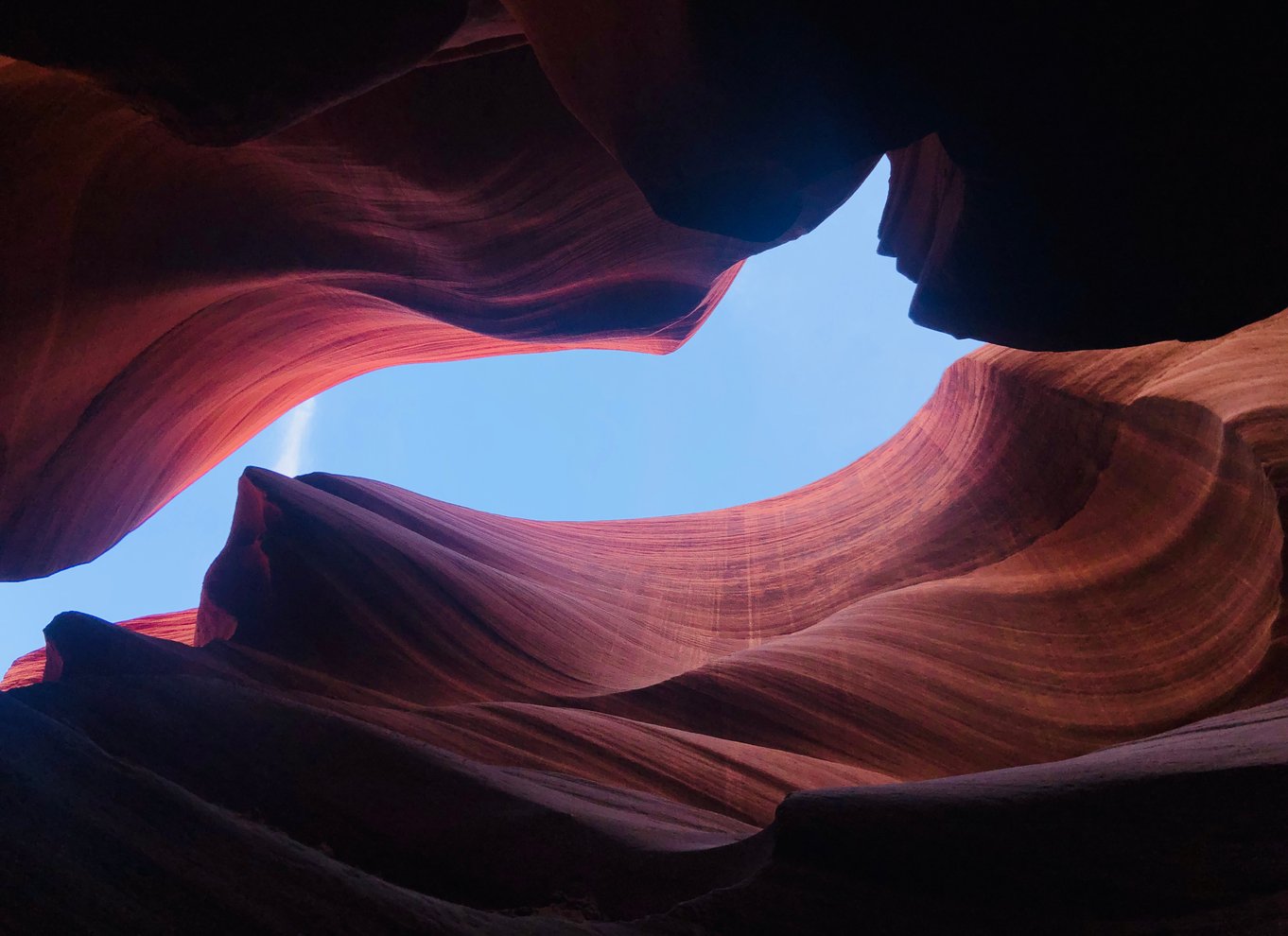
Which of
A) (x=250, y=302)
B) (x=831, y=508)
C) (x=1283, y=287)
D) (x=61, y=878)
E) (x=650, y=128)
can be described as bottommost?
(x=61, y=878)

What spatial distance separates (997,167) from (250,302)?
5.29 m

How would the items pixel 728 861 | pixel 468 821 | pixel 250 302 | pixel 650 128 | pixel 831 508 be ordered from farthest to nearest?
pixel 831 508
pixel 250 302
pixel 650 128
pixel 468 821
pixel 728 861

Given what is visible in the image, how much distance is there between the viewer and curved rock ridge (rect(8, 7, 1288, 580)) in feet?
7.91

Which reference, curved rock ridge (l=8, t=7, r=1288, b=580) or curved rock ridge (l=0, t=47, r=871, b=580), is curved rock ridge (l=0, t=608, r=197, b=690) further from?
curved rock ridge (l=8, t=7, r=1288, b=580)

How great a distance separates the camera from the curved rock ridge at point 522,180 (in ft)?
7.91

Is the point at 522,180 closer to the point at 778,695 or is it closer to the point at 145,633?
the point at 778,695

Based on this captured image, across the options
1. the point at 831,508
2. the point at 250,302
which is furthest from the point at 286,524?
the point at 831,508

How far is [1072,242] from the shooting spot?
288 cm

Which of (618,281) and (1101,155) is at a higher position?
(618,281)

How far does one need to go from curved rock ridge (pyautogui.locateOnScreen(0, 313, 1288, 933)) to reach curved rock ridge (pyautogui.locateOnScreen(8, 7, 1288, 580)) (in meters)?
1.42

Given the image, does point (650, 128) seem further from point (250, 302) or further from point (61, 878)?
point (250, 302)

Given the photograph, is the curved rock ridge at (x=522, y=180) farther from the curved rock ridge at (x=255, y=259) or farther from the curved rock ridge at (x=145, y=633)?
the curved rock ridge at (x=145, y=633)

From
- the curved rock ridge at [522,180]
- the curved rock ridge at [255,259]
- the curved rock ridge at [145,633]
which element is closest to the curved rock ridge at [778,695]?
the curved rock ridge at [145,633]

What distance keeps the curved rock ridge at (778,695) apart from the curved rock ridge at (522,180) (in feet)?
4.65
